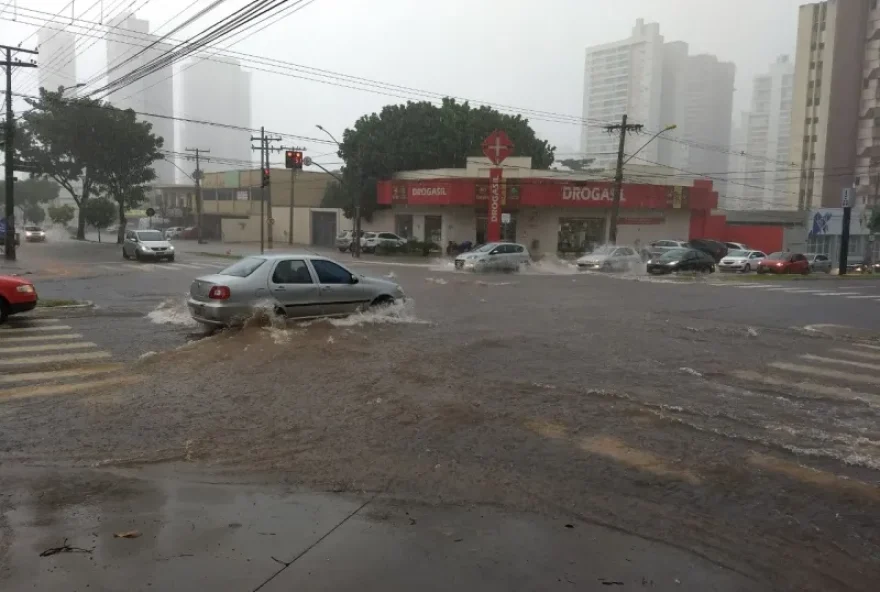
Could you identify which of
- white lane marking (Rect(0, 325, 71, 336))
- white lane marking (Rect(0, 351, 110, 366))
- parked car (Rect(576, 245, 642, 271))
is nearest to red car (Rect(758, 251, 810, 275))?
parked car (Rect(576, 245, 642, 271))

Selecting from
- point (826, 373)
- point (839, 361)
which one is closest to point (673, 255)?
point (839, 361)

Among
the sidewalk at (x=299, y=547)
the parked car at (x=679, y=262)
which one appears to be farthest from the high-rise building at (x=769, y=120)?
the sidewalk at (x=299, y=547)

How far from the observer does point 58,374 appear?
8773 millimetres

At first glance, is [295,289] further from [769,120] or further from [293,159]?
[769,120]

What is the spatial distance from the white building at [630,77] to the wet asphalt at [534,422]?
232 feet

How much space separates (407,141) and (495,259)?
893 inches

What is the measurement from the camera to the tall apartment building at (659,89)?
81.0m

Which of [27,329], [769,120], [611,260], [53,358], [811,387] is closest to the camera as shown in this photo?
[811,387]

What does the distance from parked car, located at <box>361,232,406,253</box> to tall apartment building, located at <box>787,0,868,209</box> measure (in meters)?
48.1

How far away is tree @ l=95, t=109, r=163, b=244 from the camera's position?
54844 mm

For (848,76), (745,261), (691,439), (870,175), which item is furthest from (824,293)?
(848,76)

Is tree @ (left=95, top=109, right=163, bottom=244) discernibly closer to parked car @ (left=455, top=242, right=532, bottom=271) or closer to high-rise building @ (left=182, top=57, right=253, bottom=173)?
high-rise building @ (left=182, top=57, right=253, bottom=173)

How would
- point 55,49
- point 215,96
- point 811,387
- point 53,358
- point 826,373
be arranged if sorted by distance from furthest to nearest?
point 215,96, point 55,49, point 826,373, point 53,358, point 811,387

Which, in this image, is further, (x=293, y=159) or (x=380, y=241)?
(x=380, y=241)
